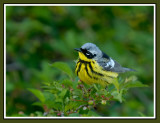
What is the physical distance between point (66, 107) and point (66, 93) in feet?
0.49

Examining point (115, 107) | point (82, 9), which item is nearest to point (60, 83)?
point (115, 107)

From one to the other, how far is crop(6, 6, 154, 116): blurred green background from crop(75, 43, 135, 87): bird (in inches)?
64.2

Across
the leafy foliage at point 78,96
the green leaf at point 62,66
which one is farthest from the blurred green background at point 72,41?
the leafy foliage at point 78,96

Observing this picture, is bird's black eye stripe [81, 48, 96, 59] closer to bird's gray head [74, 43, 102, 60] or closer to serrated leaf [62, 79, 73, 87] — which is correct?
bird's gray head [74, 43, 102, 60]

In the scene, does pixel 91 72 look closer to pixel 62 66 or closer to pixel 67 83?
pixel 62 66

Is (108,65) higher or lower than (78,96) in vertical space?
higher

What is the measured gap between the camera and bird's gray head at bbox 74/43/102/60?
4051 millimetres

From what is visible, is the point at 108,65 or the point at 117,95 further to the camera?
the point at 108,65

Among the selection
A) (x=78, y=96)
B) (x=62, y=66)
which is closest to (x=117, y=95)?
(x=78, y=96)

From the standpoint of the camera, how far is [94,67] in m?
4.09

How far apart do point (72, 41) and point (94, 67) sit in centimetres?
228

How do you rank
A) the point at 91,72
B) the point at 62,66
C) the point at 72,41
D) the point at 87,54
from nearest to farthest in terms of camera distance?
the point at 62,66, the point at 91,72, the point at 87,54, the point at 72,41

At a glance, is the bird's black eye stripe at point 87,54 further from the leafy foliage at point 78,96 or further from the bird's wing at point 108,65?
the leafy foliage at point 78,96

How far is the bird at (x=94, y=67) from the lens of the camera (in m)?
3.94
